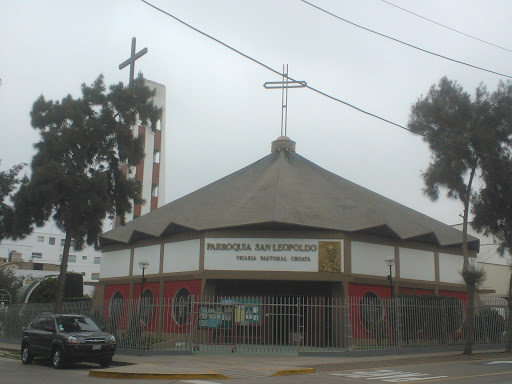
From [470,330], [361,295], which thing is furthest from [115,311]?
[470,330]

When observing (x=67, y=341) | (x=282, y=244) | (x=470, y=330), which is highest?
(x=282, y=244)

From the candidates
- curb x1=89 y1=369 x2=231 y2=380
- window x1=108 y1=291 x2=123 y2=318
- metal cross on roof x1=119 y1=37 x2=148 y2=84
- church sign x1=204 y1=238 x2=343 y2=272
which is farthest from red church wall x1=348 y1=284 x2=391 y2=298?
metal cross on roof x1=119 y1=37 x2=148 y2=84

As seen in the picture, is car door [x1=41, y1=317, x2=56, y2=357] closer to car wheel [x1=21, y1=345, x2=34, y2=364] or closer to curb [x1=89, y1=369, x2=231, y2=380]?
car wheel [x1=21, y1=345, x2=34, y2=364]

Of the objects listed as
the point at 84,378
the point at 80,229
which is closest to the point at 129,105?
the point at 80,229

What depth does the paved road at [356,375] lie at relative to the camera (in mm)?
14281

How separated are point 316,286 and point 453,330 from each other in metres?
7.01

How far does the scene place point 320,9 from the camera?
1630 centimetres

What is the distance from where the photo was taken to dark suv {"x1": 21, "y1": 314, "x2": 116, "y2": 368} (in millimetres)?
17484

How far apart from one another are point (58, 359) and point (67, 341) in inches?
25.7

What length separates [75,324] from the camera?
742 inches

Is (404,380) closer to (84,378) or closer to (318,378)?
(318,378)

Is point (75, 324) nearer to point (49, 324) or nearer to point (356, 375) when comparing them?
point (49, 324)

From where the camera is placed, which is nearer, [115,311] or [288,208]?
[115,311]

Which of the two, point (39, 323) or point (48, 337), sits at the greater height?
point (39, 323)
